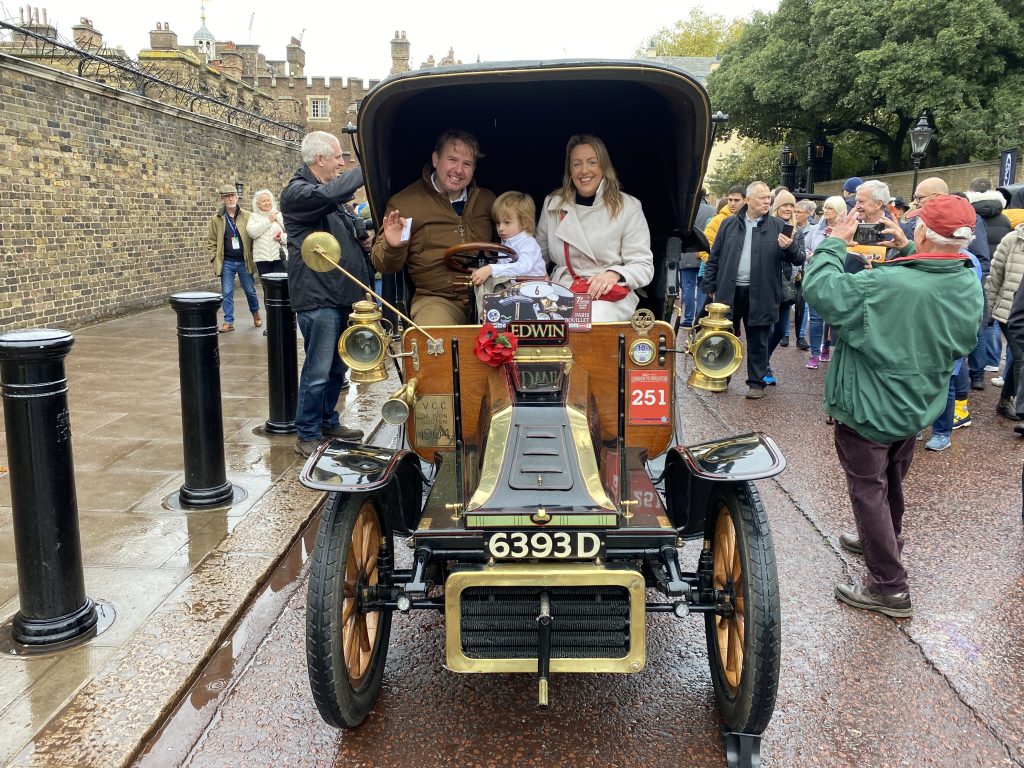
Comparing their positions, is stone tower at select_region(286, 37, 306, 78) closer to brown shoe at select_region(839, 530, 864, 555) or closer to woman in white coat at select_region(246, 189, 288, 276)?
woman in white coat at select_region(246, 189, 288, 276)

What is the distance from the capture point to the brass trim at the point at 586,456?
280 cm

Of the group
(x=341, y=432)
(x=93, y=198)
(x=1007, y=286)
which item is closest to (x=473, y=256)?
(x=341, y=432)

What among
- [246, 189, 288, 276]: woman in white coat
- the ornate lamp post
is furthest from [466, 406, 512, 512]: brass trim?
the ornate lamp post

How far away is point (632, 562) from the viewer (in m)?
2.84

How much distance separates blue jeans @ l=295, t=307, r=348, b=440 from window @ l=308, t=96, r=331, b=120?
4400 cm

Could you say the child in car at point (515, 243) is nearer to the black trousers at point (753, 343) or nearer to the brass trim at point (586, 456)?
the brass trim at point (586, 456)

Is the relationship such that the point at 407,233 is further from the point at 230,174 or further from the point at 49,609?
the point at 230,174

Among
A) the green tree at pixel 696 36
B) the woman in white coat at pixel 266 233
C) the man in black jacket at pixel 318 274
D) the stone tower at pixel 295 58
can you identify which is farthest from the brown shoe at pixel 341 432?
the green tree at pixel 696 36

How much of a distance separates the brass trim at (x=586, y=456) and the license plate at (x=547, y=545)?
133 millimetres

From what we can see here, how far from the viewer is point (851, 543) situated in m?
4.64

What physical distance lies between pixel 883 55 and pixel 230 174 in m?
19.1

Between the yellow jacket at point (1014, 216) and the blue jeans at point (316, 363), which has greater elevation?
the yellow jacket at point (1014, 216)

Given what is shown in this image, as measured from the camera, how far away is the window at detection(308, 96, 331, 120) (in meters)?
46.6

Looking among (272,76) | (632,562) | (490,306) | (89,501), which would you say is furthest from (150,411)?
(272,76)
